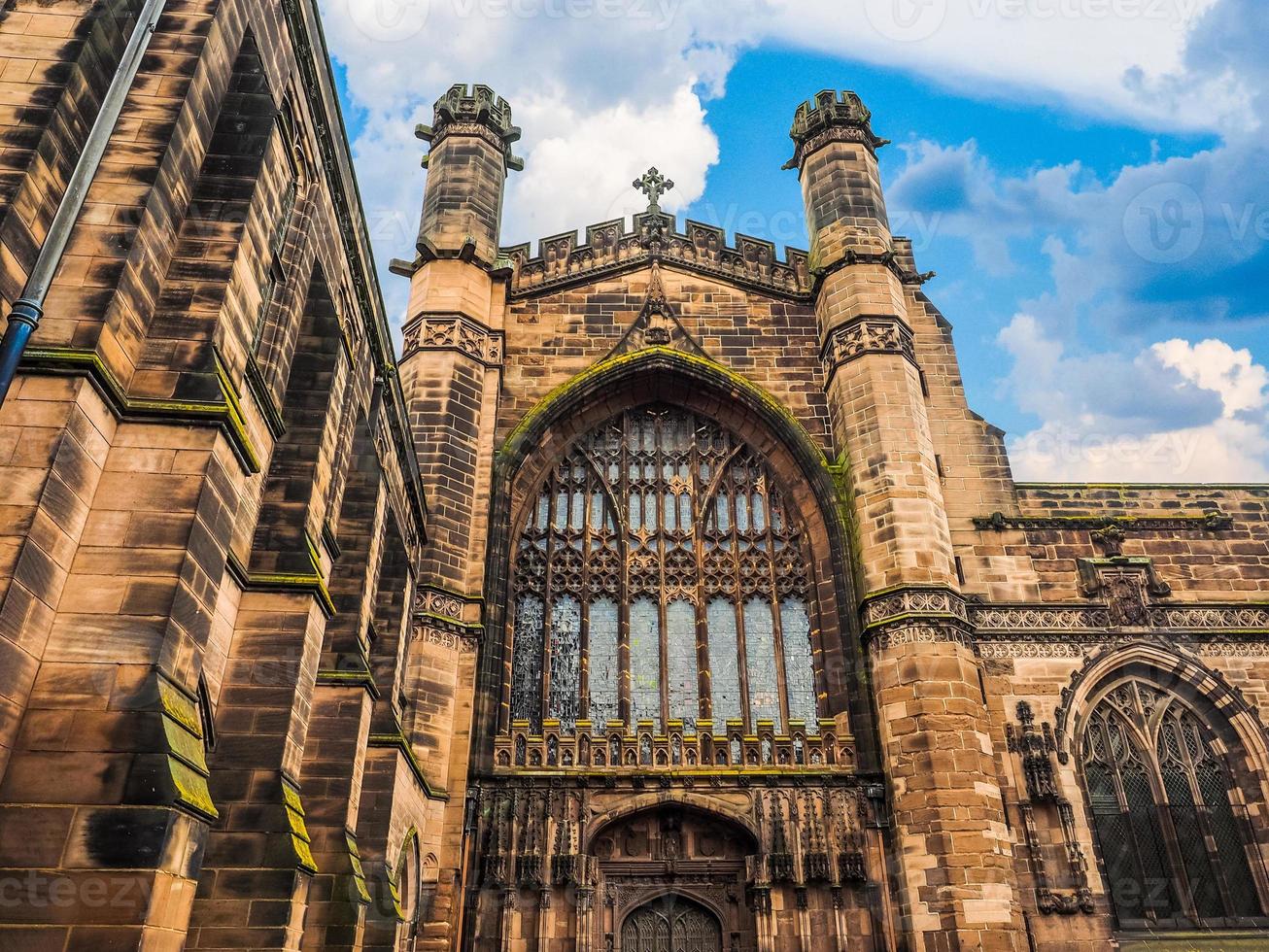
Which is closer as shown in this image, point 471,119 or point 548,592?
point 548,592

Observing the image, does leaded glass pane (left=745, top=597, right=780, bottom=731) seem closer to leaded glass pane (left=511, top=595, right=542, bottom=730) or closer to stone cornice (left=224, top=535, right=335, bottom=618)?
leaded glass pane (left=511, top=595, right=542, bottom=730)

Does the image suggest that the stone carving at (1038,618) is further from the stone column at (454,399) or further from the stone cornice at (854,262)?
the stone column at (454,399)

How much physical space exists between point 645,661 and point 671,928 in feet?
12.7

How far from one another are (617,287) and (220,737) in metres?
12.3

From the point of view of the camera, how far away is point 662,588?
1644cm

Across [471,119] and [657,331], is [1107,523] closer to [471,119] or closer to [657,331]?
[657,331]

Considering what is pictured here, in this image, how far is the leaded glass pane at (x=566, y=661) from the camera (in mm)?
15359

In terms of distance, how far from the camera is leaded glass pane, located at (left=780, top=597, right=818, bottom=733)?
15.5 m

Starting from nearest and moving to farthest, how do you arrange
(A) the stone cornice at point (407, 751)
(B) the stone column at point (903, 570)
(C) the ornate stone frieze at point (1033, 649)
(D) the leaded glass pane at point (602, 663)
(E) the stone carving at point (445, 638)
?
(A) the stone cornice at point (407, 751)
(B) the stone column at point (903, 570)
(E) the stone carving at point (445, 638)
(C) the ornate stone frieze at point (1033, 649)
(D) the leaded glass pane at point (602, 663)

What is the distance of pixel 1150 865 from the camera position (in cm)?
1417

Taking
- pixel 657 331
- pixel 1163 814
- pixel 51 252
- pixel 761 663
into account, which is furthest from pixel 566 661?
pixel 51 252

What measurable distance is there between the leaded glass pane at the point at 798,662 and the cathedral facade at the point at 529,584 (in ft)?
0.20

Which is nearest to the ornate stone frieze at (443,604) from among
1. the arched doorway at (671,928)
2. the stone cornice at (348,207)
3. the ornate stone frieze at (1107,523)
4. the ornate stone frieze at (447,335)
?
the stone cornice at (348,207)

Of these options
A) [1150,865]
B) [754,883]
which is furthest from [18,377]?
[1150,865]
